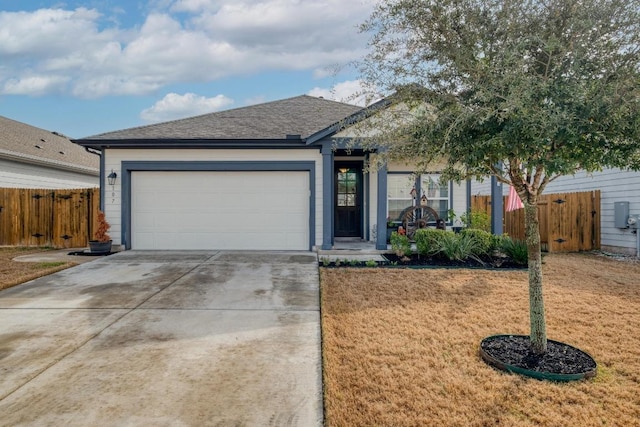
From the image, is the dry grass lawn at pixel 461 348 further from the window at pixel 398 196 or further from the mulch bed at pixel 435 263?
the window at pixel 398 196

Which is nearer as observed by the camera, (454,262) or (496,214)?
(454,262)

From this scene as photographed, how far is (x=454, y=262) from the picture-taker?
791 centimetres

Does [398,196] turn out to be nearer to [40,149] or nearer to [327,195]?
[327,195]

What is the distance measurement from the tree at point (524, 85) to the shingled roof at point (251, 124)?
573 cm

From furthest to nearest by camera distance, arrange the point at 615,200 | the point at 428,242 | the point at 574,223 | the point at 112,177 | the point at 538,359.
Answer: the point at 574,223
the point at 615,200
the point at 112,177
the point at 428,242
the point at 538,359

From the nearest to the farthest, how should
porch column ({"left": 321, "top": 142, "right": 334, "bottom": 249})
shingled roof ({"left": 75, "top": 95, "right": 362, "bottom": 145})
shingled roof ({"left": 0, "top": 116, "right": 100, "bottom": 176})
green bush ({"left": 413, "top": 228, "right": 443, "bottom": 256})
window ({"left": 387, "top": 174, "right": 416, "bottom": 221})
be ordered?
1. green bush ({"left": 413, "top": 228, "right": 443, "bottom": 256})
2. porch column ({"left": 321, "top": 142, "right": 334, "bottom": 249})
3. shingled roof ({"left": 75, "top": 95, "right": 362, "bottom": 145})
4. window ({"left": 387, "top": 174, "right": 416, "bottom": 221})
5. shingled roof ({"left": 0, "top": 116, "right": 100, "bottom": 176})

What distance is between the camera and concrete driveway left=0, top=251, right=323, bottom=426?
8.21 ft

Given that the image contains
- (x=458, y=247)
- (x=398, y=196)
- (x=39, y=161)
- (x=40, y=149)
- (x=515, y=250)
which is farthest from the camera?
(x=40, y=149)

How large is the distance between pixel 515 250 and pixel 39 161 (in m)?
14.9

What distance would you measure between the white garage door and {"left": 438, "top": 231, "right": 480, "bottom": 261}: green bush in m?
3.50

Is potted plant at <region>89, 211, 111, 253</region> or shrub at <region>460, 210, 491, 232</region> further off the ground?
shrub at <region>460, 210, 491, 232</region>

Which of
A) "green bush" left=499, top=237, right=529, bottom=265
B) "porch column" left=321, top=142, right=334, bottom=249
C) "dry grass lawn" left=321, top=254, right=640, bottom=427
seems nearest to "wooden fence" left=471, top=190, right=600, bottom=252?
"green bush" left=499, top=237, right=529, bottom=265

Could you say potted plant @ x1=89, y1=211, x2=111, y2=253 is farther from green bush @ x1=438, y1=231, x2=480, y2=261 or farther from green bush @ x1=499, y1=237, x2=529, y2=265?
green bush @ x1=499, y1=237, x2=529, y2=265

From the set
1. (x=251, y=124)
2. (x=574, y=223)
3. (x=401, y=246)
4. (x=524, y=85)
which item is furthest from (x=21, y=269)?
(x=574, y=223)
